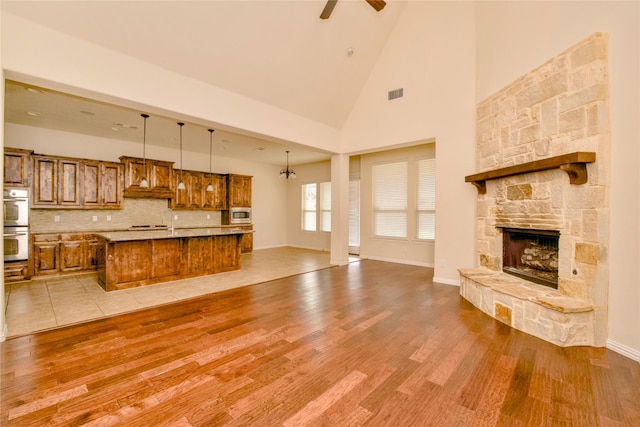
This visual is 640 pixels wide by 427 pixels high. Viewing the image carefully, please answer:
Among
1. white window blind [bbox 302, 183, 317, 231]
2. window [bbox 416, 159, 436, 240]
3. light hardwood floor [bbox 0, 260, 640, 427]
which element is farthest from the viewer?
white window blind [bbox 302, 183, 317, 231]

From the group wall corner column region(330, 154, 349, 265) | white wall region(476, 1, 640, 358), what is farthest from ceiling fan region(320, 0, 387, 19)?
wall corner column region(330, 154, 349, 265)

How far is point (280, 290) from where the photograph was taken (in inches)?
176

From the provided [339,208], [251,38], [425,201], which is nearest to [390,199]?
[425,201]

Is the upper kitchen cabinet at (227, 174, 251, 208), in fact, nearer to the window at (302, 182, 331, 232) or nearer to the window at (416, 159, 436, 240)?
the window at (302, 182, 331, 232)

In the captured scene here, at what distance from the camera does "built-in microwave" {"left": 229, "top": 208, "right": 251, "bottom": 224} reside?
8492 millimetres

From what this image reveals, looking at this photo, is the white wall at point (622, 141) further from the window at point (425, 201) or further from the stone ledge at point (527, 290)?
the window at point (425, 201)

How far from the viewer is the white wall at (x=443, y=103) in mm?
4617

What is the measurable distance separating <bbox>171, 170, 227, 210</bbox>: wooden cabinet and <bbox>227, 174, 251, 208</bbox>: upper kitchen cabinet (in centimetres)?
20

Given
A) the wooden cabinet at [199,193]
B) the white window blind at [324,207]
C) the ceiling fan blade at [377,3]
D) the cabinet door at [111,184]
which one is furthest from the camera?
the white window blind at [324,207]

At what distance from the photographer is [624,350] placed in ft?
8.24

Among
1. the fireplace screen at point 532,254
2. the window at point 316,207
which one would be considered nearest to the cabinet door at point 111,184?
the window at point 316,207

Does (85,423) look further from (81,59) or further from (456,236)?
(456,236)

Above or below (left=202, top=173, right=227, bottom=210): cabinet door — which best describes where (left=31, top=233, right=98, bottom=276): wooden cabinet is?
below

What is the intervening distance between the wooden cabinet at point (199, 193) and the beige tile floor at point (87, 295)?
2.58 metres
